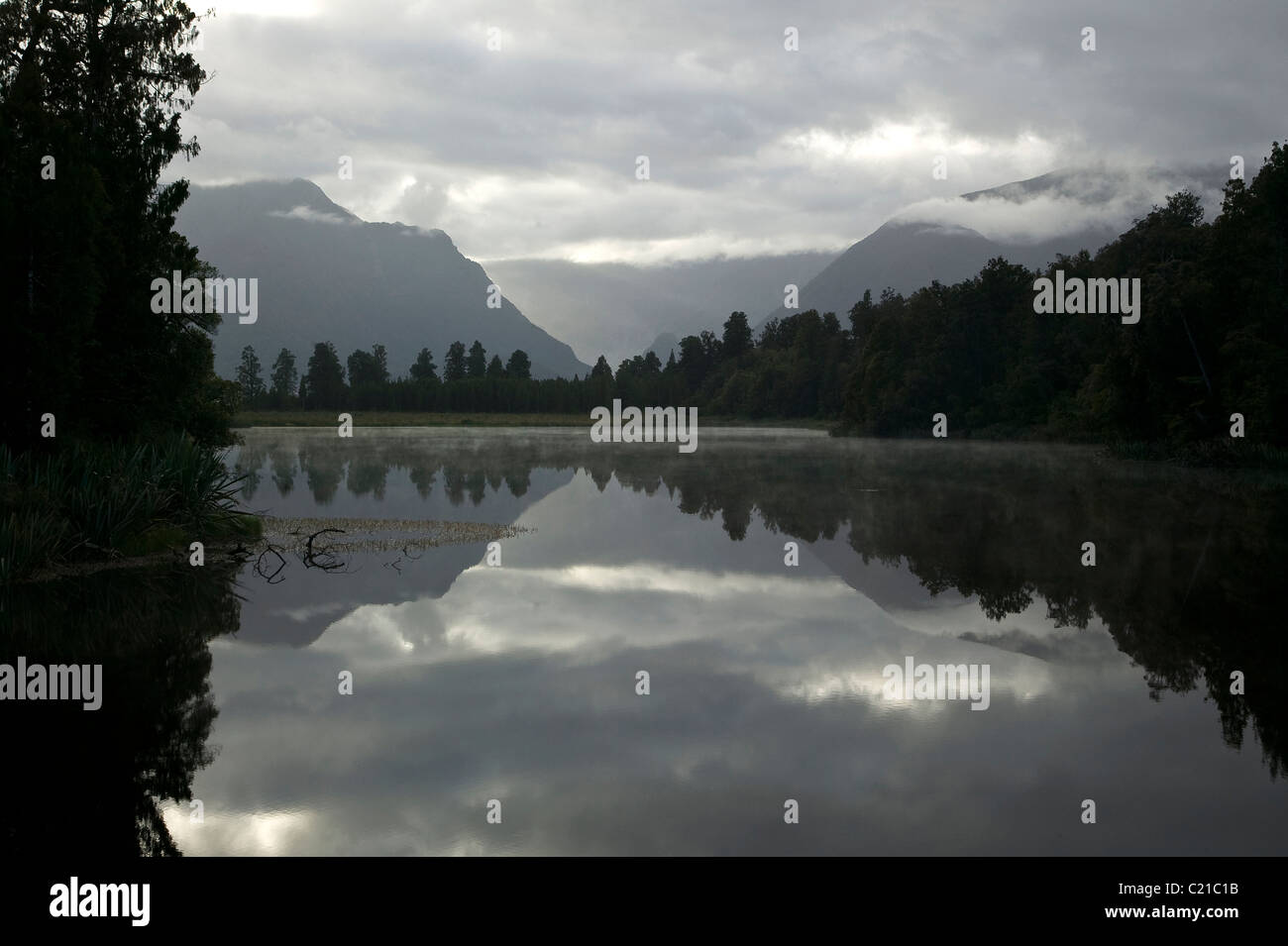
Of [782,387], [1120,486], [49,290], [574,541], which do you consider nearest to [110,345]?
[49,290]

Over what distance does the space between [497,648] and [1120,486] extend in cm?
3059

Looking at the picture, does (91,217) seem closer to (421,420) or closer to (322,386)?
(421,420)

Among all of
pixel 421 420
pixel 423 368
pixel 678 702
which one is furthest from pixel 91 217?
pixel 423 368

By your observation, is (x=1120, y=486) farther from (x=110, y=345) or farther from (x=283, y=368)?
(x=283, y=368)

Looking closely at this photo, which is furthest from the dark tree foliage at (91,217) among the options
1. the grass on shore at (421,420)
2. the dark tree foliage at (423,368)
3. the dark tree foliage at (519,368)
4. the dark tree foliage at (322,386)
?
the dark tree foliage at (519,368)

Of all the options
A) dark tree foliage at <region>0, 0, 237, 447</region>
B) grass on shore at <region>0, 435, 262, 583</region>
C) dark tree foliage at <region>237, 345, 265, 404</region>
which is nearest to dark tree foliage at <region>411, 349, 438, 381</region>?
dark tree foliage at <region>237, 345, 265, 404</region>

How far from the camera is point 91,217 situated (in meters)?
18.8

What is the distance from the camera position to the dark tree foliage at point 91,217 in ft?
61.4

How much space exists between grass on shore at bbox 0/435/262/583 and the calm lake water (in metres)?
1.32

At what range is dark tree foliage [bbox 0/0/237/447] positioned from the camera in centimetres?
1872

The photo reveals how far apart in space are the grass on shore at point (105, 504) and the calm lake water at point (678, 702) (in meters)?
1.32

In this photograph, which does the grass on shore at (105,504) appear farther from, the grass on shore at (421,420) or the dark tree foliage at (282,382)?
the dark tree foliage at (282,382)

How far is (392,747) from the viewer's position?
350 inches
